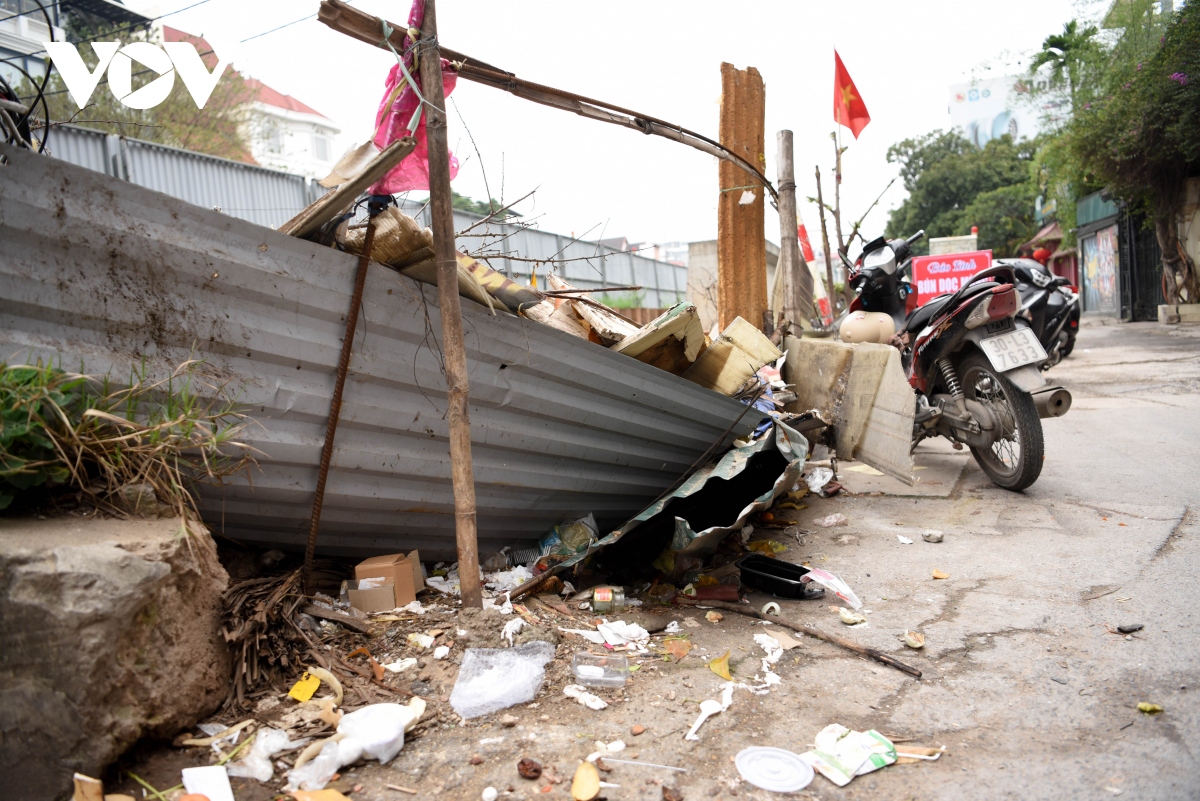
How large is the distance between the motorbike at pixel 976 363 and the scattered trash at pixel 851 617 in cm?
182

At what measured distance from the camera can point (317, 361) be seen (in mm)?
2352

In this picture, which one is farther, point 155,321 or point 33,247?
point 155,321

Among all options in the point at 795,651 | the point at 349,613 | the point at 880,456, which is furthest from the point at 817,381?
the point at 349,613

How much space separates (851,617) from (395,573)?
173 cm

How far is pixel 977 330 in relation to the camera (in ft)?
13.3

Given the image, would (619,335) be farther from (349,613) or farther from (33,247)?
(33,247)

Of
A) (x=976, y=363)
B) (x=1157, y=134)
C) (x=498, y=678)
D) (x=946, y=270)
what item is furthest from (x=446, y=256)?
(x=1157, y=134)

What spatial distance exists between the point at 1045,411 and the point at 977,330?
575 mm

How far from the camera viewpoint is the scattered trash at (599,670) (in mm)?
2219

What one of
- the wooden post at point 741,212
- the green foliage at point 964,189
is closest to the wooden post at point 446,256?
the wooden post at point 741,212

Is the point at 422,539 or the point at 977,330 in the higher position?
the point at 977,330

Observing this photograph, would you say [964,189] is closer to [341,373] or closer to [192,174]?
[192,174]

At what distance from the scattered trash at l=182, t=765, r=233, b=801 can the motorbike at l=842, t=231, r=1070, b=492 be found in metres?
3.78

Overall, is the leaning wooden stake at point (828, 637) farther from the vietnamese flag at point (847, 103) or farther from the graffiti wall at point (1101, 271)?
the graffiti wall at point (1101, 271)
